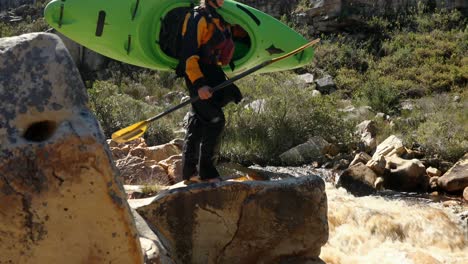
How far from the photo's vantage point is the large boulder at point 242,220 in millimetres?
3016

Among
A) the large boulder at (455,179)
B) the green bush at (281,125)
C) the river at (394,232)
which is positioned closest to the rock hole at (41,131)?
the river at (394,232)

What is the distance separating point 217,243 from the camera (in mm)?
3094

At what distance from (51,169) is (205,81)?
153 cm

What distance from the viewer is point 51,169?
6.01 feet

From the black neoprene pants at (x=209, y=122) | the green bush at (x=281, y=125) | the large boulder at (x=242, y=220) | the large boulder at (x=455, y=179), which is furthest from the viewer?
the green bush at (x=281, y=125)

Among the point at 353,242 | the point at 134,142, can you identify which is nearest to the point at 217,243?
the point at 353,242

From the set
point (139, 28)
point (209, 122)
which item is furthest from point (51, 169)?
point (139, 28)

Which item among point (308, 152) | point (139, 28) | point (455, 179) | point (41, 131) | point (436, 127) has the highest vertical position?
point (41, 131)

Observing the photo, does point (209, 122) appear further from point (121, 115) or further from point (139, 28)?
point (121, 115)

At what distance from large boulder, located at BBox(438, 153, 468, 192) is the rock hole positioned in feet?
20.3

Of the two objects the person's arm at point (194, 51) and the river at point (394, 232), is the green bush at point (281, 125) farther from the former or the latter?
the person's arm at point (194, 51)

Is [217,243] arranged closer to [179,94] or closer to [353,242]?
[353,242]

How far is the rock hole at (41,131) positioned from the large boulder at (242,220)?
116 centimetres

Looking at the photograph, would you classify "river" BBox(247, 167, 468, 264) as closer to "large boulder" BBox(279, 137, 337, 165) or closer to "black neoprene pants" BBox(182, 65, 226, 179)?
"black neoprene pants" BBox(182, 65, 226, 179)
